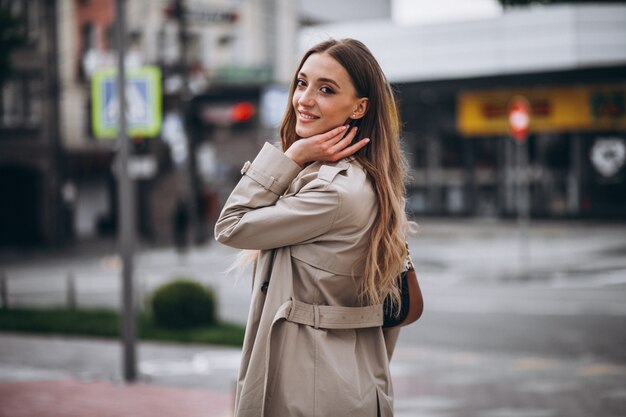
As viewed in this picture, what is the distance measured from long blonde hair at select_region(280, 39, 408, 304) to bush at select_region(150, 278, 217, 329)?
8.94m

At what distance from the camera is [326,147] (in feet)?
8.51

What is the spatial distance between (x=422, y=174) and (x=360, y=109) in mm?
31392

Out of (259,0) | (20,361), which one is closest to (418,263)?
(20,361)

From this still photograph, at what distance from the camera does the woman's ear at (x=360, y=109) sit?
2.65m

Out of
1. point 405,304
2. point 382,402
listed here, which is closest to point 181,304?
point 405,304

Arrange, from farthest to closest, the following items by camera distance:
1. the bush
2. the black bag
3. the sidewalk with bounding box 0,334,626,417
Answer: the bush < the sidewalk with bounding box 0,334,626,417 < the black bag

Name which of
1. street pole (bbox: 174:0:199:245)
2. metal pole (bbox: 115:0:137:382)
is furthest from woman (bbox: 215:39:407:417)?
street pole (bbox: 174:0:199:245)

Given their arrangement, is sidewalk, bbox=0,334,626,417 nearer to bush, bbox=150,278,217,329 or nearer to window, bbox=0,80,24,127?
bush, bbox=150,278,217,329

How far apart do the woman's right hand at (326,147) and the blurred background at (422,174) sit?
4751 millimetres

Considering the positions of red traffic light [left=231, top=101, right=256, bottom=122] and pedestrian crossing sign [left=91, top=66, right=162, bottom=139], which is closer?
pedestrian crossing sign [left=91, top=66, right=162, bottom=139]

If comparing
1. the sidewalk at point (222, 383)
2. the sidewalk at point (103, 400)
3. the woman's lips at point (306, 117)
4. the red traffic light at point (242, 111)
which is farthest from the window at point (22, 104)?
the woman's lips at point (306, 117)

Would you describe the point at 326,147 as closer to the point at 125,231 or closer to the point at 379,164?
the point at 379,164

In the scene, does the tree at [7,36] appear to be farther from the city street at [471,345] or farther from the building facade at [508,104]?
the building facade at [508,104]

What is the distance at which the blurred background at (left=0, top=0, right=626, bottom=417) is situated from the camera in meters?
8.95
